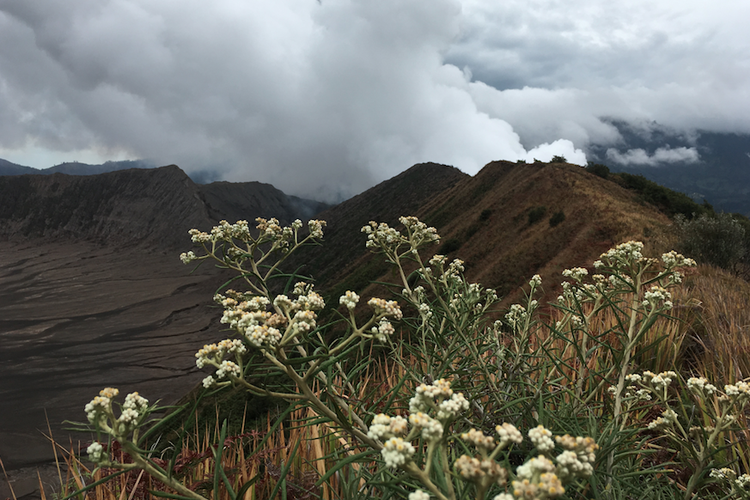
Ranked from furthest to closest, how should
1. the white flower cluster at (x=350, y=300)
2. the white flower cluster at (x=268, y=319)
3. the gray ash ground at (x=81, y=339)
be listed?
the gray ash ground at (x=81, y=339)
the white flower cluster at (x=350, y=300)
the white flower cluster at (x=268, y=319)

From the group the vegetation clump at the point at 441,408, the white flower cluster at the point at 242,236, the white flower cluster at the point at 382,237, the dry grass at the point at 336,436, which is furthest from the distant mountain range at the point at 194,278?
the vegetation clump at the point at 441,408

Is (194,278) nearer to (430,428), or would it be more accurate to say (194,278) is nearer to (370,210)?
(370,210)

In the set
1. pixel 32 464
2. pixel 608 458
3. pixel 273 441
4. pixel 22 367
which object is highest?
pixel 608 458

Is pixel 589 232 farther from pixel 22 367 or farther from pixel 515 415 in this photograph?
pixel 22 367

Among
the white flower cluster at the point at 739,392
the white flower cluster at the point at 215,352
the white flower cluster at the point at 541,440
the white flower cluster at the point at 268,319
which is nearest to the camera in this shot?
the white flower cluster at the point at 541,440

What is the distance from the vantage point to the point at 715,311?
19.6ft

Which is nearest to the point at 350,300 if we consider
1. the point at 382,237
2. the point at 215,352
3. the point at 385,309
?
the point at 385,309

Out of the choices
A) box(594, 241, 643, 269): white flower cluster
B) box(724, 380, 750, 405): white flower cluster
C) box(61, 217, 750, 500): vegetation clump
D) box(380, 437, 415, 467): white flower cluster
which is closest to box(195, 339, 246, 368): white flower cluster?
box(61, 217, 750, 500): vegetation clump

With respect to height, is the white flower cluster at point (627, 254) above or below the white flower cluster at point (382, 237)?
below

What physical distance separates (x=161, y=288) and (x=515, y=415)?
610 feet

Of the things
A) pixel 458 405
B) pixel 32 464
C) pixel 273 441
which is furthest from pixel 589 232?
pixel 32 464

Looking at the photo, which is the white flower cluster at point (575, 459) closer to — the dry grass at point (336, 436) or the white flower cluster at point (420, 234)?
the dry grass at point (336, 436)

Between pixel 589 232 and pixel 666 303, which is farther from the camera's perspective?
pixel 589 232

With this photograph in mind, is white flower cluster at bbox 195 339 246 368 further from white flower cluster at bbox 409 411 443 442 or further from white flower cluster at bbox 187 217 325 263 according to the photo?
white flower cluster at bbox 187 217 325 263
